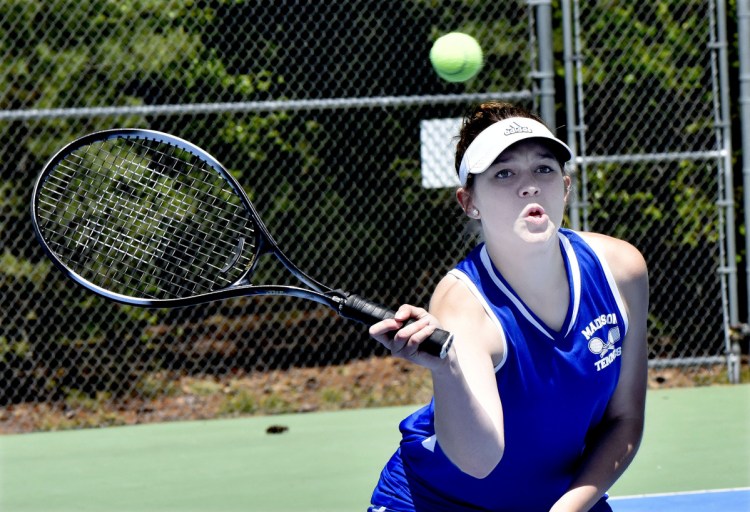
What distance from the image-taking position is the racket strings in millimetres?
3738

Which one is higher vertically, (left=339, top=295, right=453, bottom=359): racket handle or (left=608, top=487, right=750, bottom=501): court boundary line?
(left=339, top=295, right=453, bottom=359): racket handle

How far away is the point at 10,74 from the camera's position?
6.67m

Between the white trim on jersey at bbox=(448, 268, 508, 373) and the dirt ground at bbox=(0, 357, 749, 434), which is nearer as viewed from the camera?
the white trim on jersey at bbox=(448, 268, 508, 373)

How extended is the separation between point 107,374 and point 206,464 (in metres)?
1.62

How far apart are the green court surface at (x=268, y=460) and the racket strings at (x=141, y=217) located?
2.64 ft

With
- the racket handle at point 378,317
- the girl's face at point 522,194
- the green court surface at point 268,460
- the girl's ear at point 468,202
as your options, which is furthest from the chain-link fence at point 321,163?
the racket handle at point 378,317

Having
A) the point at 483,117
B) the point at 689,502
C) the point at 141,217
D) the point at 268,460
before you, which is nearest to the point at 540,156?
the point at 483,117

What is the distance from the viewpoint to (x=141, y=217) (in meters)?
5.03

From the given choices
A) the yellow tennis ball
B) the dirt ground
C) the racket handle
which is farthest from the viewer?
the dirt ground

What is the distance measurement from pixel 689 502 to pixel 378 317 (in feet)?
7.94

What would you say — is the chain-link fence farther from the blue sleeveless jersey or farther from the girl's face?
the girl's face

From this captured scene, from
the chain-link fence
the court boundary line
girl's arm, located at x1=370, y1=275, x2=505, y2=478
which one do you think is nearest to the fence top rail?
the chain-link fence

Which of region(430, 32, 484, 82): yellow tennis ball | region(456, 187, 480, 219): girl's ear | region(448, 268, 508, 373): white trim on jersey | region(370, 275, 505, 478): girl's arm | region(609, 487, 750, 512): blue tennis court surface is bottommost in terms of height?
region(609, 487, 750, 512): blue tennis court surface

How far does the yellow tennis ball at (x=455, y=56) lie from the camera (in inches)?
238
